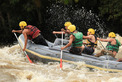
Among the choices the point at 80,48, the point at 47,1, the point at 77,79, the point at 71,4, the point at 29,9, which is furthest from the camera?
the point at 47,1

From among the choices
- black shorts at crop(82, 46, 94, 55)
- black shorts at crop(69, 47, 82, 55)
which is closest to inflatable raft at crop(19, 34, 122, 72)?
black shorts at crop(69, 47, 82, 55)

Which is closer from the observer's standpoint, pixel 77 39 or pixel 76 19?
pixel 77 39

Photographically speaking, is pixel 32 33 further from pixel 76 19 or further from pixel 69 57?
pixel 76 19

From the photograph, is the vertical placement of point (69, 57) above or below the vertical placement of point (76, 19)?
below

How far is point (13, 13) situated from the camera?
17438 millimetres

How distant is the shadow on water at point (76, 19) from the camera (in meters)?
15.4

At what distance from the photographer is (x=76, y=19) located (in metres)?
15.7

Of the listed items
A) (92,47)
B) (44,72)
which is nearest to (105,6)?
(92,47)

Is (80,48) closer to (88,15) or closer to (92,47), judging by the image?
(92,47)

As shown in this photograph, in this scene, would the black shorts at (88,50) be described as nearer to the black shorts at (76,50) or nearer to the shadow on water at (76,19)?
the black shorts at (76,50)

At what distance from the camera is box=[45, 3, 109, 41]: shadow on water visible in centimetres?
1543

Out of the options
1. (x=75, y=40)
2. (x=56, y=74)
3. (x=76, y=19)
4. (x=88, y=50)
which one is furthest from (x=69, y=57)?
(x=76, y=19)

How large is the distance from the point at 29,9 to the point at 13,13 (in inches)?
56.5

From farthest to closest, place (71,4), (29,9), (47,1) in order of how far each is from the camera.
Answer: (47,1) < (29,9) < (71,4)
